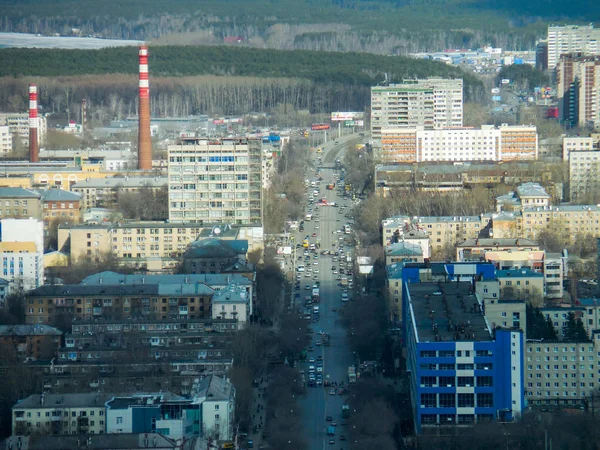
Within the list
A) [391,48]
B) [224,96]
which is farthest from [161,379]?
[391,48]

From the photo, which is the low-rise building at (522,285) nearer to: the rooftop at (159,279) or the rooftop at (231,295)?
the rooftop at (231,295)

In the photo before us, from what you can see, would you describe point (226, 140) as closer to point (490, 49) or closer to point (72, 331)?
point (72, 331)

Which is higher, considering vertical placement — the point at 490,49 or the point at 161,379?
the point at 490,49

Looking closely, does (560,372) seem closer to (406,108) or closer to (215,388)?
(215,388)

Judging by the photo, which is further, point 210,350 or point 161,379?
point 210,350

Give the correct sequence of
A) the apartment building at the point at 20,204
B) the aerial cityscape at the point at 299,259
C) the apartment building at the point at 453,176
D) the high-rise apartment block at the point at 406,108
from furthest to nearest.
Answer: the high-rise apartment block at the point at 406,108
the apartment building at the point at 453,176
the apartment building at the point at 20,204
the aerial cityscape at the point at 299,259

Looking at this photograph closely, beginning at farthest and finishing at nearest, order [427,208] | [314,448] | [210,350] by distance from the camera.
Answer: [427,208], [210,350], [314,448]

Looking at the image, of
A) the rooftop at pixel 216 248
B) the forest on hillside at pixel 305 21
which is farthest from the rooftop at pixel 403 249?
the forest on hillside at pixel 305 21
